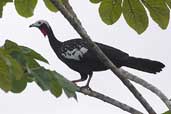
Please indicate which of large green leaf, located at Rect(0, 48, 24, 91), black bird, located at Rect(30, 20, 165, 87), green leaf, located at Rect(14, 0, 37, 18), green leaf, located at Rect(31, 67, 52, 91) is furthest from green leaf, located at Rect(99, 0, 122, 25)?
large green leaf, located at Rect(0, 48, 24, 91)

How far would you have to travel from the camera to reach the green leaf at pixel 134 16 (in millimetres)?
3429

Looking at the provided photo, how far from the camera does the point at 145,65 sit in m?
4.43

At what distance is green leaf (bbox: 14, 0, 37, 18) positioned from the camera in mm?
3566

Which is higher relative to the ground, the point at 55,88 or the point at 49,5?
the point at 49,5

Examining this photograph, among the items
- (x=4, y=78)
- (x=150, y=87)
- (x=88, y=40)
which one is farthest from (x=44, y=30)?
(x=4, y=78)

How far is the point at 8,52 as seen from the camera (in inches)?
105

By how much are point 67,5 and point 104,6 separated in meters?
0.39

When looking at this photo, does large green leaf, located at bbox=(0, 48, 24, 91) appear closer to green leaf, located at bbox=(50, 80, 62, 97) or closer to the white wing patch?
green leaf, located at bbox=(50, 80, 62, 97)

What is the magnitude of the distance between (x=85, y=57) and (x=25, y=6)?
6.50ft

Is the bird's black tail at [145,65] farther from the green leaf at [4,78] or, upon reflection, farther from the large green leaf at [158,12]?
the green leaf at [4,78]

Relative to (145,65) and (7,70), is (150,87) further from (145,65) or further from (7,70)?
(145,65)

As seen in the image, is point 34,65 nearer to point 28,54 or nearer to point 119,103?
point 28,54

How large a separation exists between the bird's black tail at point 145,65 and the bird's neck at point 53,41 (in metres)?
1.48


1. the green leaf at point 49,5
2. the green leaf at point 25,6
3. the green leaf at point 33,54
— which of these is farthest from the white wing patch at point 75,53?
the green leaf at point 33,54
